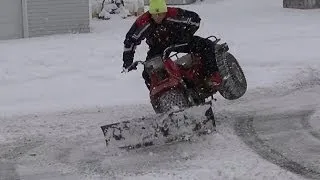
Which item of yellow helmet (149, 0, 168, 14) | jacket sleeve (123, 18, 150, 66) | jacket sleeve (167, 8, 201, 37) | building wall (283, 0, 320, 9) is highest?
yellow helmet (149, 0, 168, 14)

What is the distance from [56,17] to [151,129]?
12.4 metres

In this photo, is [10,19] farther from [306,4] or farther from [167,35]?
[167,35]

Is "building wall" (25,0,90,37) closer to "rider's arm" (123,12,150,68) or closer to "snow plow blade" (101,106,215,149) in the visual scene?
"rider's arm" (123,12,150,68)

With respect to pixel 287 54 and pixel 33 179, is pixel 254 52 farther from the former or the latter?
pixel 33 179

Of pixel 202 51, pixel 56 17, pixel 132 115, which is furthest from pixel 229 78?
pixel 56 17

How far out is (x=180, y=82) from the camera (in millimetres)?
7434

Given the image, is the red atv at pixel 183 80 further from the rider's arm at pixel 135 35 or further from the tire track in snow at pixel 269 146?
the tire track in snow at pixel 269 146

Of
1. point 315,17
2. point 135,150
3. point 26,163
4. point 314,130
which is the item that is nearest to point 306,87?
point 314,130

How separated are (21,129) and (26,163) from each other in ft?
5.09

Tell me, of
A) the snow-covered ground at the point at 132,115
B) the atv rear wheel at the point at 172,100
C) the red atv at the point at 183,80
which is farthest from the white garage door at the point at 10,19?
the atv rear wheel at the point at 172,100

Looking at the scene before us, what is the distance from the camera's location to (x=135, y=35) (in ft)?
25.5

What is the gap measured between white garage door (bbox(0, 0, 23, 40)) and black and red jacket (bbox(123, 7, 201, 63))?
10807 mm

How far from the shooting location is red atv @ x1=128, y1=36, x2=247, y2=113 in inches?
294

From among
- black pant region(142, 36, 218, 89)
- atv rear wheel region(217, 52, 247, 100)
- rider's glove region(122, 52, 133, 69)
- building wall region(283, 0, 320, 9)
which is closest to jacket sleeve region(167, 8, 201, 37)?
black pant region(142, 36, 218, 89)
